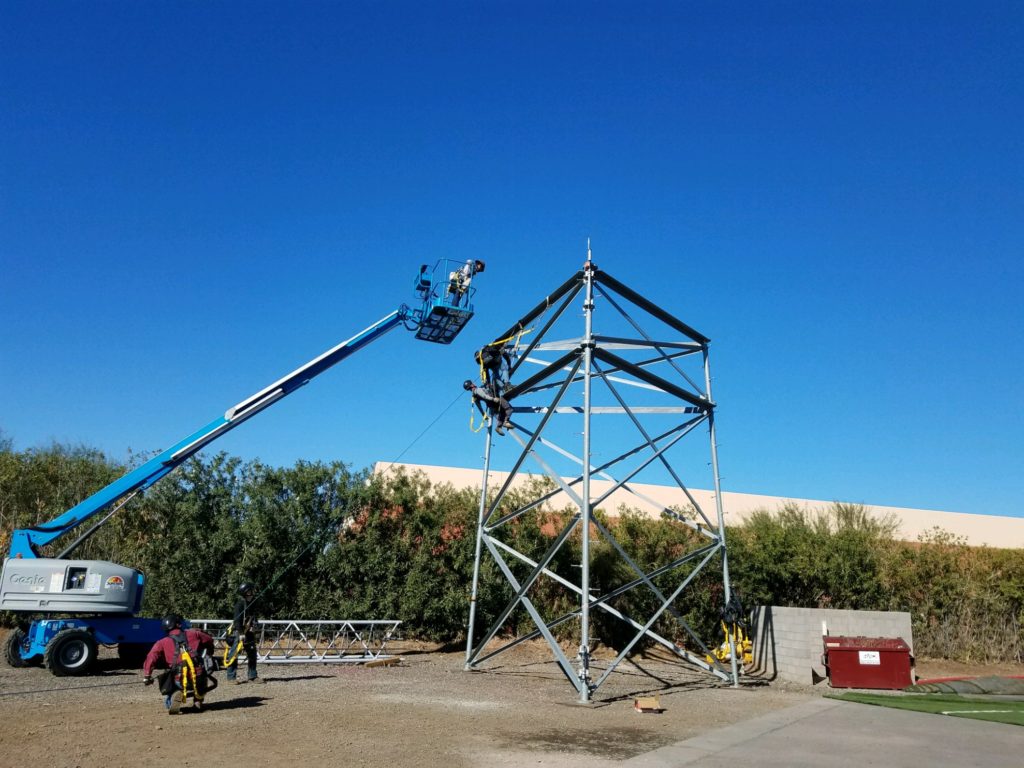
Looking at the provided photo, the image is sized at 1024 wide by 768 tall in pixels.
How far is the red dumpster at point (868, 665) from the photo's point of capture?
14.3 metres

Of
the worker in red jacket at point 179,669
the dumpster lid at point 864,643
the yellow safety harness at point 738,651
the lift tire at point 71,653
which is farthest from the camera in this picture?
the yellow safety harness at point 738,651

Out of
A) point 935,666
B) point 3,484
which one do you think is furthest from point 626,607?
point 3,484

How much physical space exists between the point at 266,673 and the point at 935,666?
16410 millimetres

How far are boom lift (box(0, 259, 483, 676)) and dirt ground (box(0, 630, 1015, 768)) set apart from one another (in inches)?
21.7

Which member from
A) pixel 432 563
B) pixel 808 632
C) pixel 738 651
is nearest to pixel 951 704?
pixel 808 632

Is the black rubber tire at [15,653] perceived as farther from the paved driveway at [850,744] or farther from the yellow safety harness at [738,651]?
the yellow safety harness at [738,651]

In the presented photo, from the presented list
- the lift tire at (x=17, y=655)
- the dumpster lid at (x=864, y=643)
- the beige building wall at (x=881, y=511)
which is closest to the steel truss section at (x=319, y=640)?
the lift tire at (x=17, y=655)

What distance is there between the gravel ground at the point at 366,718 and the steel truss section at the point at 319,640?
38.6 inches

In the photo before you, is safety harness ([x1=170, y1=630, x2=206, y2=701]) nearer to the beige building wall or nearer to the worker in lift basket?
the worker in lift basket

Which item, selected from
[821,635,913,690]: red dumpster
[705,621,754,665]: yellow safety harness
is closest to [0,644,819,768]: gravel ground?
[705,621,754,665]: yellow safety harness

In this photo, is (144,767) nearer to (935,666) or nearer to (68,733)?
(68,733)

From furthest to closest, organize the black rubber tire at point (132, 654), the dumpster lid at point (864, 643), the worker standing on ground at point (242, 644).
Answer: the dumpster lid at point (864, 643)
the black rubber tire at point (132, 654)
the worker standing on ground at point (242, 644)

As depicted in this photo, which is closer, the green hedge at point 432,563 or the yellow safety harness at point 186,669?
the yellow safety harness at point 186,669

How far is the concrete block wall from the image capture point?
15086 mm
